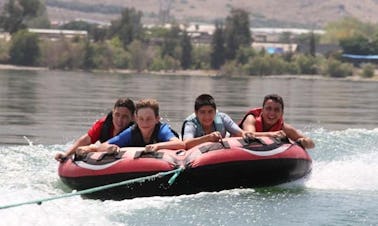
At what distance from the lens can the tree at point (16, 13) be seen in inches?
5891

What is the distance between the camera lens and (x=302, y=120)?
33.3 metres

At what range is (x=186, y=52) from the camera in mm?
147875

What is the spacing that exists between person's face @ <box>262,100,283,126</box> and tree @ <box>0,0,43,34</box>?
135035 mm

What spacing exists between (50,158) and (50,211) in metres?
6.51

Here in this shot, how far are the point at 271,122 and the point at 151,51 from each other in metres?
131

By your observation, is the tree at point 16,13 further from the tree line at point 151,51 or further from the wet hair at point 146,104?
the wet hair at point 146,104

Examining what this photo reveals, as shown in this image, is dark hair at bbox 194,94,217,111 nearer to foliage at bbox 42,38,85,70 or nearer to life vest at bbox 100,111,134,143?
life vest at bbox 100,111,134,143

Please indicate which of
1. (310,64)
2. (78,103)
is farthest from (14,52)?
(78,103)

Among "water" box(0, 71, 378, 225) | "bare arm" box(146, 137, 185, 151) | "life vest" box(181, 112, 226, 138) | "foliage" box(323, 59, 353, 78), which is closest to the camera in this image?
"water" box(0, 71, 378, 225)

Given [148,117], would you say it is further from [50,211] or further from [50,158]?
[50,158]

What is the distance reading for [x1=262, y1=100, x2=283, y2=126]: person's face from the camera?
631 inches

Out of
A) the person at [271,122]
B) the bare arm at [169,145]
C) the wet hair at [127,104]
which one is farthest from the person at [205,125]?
the wet hair at [127,104]

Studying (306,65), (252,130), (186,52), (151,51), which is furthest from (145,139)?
(186,52)

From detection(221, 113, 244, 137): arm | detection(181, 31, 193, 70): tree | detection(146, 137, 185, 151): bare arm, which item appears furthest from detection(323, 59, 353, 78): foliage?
detection(146, 137, 185, 151): bare arm
